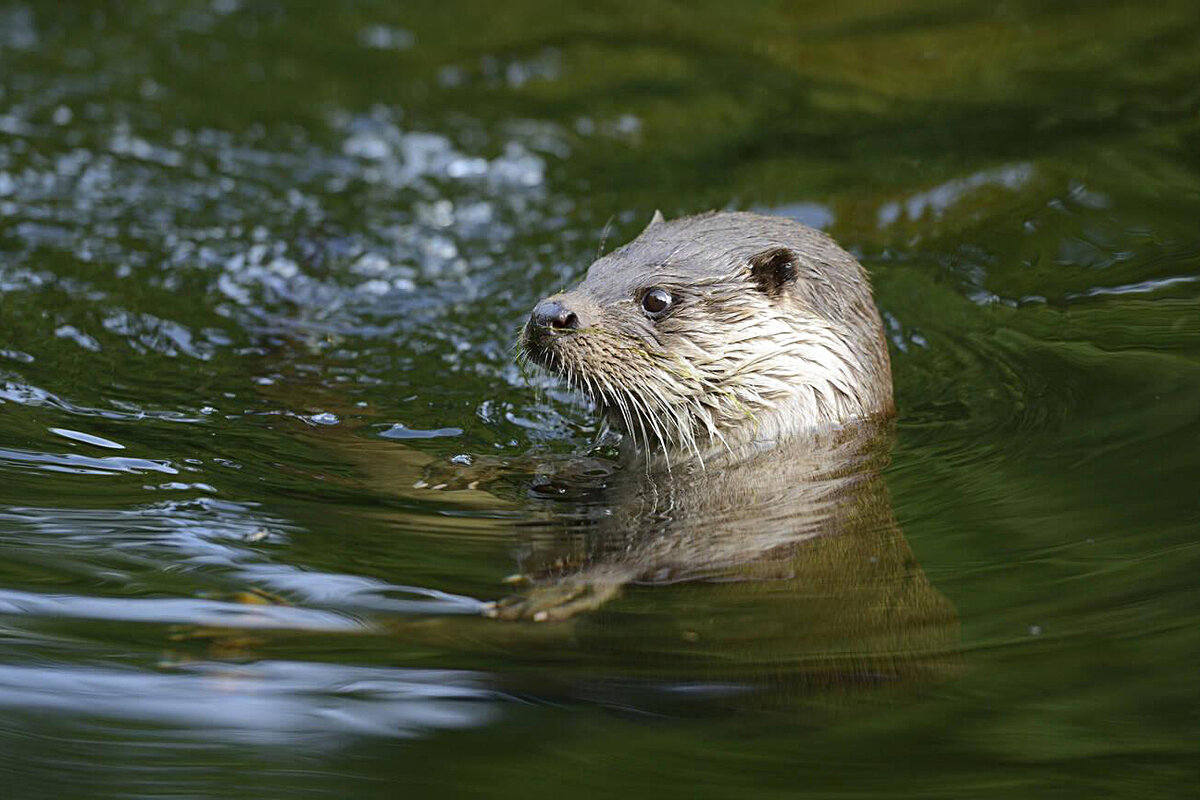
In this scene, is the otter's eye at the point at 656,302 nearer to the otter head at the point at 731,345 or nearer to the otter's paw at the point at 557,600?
the otter head at the point at 731,345

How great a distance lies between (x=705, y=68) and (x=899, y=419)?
4.12m

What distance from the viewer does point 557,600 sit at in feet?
10.0

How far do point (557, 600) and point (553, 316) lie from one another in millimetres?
996

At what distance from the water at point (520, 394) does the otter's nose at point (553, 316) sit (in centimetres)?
44

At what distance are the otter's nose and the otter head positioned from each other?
0.31 ft

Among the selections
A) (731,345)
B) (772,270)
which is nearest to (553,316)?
(731,345)

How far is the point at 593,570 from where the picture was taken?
10.7 ft

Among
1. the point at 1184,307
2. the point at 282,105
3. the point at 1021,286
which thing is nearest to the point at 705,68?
the point at 282,105

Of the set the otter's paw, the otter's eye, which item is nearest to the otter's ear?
the otter's eye

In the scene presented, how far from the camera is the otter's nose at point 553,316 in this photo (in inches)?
150

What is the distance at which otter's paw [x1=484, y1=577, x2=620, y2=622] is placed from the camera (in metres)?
2.99

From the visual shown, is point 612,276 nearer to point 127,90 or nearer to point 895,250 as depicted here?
point 895,250

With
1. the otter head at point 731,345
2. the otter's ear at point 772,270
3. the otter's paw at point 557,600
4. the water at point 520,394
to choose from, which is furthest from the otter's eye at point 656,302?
the otter's paw at point 557,600

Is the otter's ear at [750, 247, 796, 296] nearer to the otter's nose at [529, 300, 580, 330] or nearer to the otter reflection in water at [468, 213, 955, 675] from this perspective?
the otter reflection in water at [468, 213, 955, 675]
